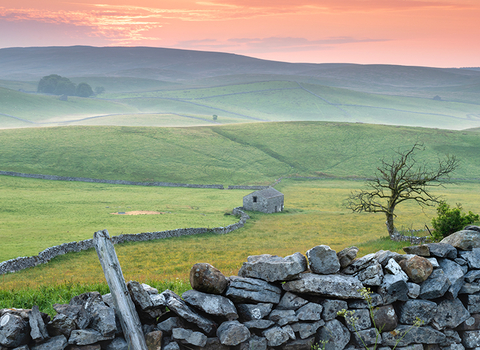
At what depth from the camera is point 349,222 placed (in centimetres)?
5031

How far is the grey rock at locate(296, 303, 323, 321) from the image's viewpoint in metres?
9.16

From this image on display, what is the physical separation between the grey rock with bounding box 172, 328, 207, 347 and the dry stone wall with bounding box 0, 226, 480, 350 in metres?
0.02

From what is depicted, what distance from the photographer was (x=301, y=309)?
9.22 m

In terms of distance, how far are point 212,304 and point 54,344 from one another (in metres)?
3.12

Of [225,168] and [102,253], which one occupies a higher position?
[102,253]

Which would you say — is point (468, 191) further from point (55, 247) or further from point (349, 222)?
point (55, 247)

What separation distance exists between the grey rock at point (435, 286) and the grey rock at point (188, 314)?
526 centimetres

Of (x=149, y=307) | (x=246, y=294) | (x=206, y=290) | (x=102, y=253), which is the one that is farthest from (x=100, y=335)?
(x=246, y=294)

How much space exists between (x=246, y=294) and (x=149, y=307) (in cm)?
210

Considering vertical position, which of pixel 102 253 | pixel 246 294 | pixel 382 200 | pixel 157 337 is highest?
pixel 102 253

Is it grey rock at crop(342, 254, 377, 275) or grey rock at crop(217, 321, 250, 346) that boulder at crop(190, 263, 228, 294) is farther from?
grey rock at crop(342, 254, 377, 275)

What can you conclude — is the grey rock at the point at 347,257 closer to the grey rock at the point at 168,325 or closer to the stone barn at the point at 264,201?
the grey rock at the point at 168,325

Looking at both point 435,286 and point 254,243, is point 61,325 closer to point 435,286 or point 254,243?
point 435,286

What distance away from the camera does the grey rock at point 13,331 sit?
286 inches
